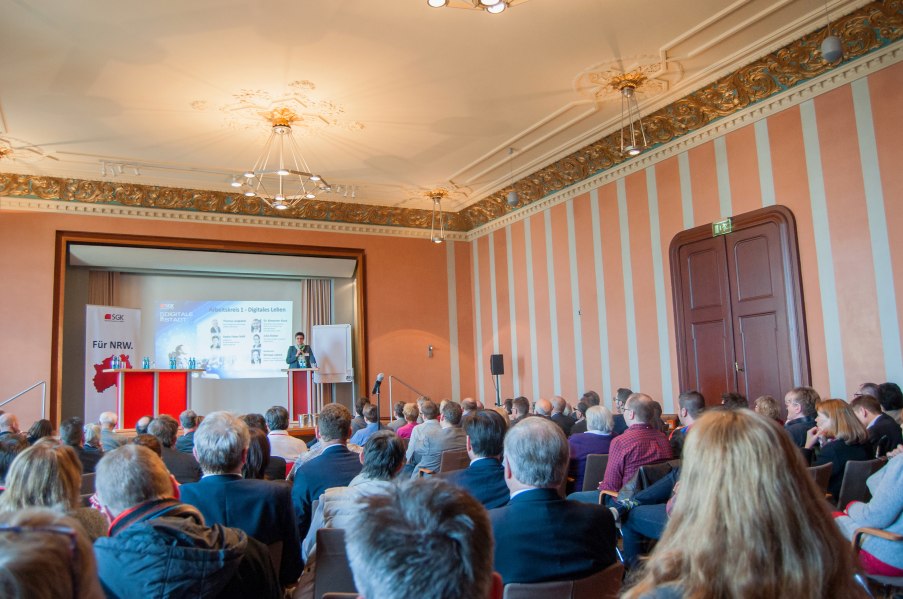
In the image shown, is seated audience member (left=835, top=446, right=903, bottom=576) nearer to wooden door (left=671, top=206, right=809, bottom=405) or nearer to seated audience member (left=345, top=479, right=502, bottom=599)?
seated audience member (left=345, top=479, right=502, bottom=599)

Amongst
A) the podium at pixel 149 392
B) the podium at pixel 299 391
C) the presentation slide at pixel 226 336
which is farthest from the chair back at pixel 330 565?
the presentation slide at pixel 226 336

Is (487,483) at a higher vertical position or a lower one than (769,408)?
lower

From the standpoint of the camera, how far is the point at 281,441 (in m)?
5.10

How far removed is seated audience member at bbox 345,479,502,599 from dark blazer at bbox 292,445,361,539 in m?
2.53

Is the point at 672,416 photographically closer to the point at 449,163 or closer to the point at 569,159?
the point at 569,159

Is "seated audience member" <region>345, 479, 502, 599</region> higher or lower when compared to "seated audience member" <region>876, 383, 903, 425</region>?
higher

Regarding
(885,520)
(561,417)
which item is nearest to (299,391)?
(561,417)

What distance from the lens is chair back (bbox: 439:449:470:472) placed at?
16.1 feet

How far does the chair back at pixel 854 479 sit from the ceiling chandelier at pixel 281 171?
5658mm

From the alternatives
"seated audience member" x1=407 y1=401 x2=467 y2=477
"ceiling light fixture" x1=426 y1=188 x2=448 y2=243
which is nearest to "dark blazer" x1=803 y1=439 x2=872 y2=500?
"seated audience member" x1=407 y1=401 x2=467 y2=477

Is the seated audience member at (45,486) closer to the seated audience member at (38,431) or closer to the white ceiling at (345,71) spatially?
the seated audience member at (38,431)

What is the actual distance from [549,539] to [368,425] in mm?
4695

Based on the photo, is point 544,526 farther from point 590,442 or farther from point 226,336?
point 226,336

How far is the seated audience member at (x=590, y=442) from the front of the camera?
182 inches
